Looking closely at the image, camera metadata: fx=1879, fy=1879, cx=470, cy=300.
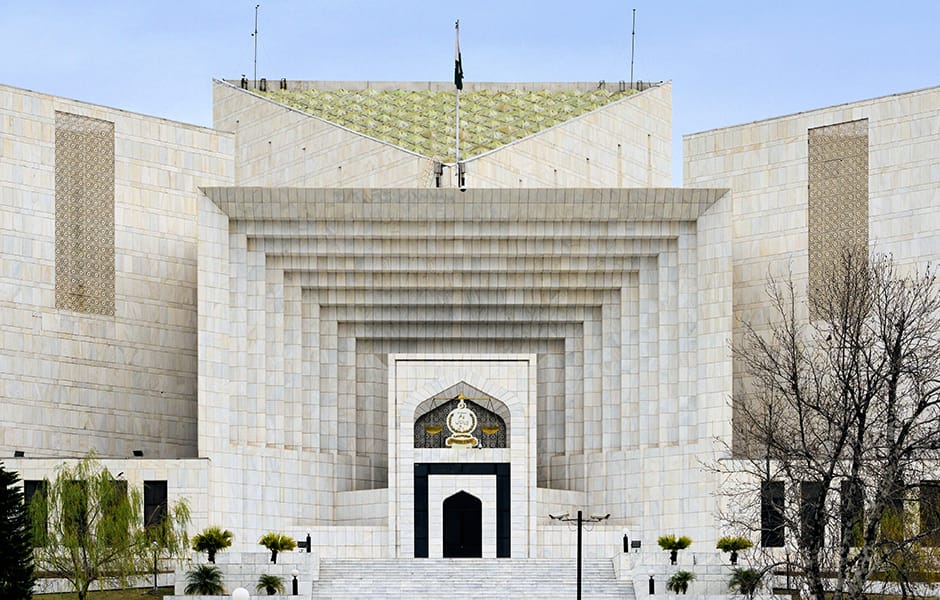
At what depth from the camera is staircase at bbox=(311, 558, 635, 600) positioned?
42625 millimetres

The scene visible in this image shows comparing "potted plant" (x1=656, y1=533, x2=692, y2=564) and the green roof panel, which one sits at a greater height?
the green roof panel

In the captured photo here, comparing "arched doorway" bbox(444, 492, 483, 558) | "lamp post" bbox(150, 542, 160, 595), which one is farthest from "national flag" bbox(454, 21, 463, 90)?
"lamp post" bbox(150, 542, 160, 595)

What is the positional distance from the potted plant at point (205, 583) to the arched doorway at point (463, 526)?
877 cm

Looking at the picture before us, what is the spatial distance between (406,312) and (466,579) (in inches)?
371

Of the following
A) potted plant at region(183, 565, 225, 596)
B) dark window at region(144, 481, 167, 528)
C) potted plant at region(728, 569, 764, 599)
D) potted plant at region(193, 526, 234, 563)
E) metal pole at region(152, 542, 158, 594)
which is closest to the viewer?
potted plant at region(728, 569, 764, 599)

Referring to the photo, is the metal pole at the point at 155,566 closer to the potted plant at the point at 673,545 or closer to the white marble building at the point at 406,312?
the white marble building at the point at 406,312

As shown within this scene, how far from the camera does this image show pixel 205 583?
133 feet

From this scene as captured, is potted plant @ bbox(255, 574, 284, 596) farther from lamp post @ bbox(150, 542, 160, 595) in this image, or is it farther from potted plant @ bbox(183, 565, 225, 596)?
lamp post @ bbox(150, 542, 160, 595)

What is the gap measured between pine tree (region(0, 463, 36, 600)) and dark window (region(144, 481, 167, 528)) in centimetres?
1055

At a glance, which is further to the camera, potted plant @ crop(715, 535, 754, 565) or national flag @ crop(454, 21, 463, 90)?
national flag @ crop(454, 21, 463, 90)

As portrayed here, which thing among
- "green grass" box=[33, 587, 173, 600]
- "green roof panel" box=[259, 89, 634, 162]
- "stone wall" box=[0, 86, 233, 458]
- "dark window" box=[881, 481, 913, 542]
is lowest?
"green grass" box=[33, 587, 173, 600]

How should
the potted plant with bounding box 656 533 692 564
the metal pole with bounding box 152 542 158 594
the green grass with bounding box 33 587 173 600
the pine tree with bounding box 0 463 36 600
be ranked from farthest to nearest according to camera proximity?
the metal pole with bounding box 152 542 158 594
the potted plant with bounding box 656 533 692 564
the green grass with bounding box 33 587 173 600
the pine tree with bounding box 0 463 36 600

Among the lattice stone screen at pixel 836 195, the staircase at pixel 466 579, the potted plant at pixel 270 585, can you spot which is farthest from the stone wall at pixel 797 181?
the potted plant at pixel 270 585

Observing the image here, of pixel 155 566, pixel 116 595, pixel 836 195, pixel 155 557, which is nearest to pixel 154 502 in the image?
pixel 155 566
